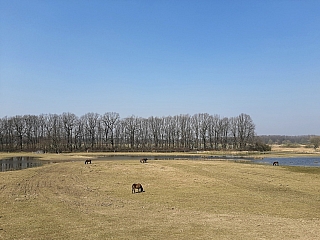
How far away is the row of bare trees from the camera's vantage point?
135000 millimetres

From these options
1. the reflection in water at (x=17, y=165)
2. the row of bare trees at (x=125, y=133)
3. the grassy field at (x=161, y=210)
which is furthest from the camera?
the row of bare trees at (x=125, y=133)

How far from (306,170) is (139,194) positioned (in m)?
30.7

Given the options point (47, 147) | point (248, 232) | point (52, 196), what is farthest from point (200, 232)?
point (47, 147)

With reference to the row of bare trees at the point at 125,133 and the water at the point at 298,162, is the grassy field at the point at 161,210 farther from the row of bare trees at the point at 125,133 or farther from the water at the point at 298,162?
the row of bare trees at the point at 125,133

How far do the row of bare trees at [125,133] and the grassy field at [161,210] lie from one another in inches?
4035

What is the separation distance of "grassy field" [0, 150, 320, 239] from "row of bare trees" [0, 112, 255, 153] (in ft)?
336

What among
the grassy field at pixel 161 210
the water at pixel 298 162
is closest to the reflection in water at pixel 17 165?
the grassy field at pixel 161 210

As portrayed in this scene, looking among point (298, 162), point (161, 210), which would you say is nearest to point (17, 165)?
point (161, 210)

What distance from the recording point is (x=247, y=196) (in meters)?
23.2

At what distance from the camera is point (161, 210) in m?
18.4

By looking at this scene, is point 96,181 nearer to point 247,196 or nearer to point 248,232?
point 247,196

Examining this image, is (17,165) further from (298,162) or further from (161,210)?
(298,162)

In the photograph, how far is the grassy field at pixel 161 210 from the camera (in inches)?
523

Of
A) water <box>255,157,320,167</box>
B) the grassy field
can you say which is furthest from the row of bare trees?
the grassy field
